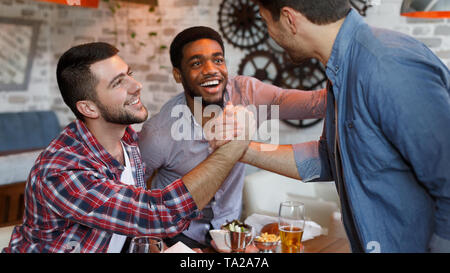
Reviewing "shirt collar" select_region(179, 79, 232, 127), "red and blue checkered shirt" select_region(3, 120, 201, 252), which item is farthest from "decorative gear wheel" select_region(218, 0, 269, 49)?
"red and blue checkered shirt" select_region(3, 120, 201, 252)

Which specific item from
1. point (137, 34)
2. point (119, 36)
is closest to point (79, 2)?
point (137, 34)

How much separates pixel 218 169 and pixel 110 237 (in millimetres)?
467

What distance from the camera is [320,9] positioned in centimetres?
124

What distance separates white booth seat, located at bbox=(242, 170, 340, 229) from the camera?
106 inches

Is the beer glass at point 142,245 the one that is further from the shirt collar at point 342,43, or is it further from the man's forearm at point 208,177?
the shirt collar at point 342,43

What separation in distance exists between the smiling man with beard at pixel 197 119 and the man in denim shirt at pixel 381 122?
84 centimetres

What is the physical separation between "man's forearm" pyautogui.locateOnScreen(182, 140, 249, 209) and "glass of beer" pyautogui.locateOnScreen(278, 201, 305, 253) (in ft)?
0.83

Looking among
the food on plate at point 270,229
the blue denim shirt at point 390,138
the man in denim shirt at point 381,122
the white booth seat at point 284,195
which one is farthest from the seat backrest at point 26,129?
the blue denim shirt at point 390,138

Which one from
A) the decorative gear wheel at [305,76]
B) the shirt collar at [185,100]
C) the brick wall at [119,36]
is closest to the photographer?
the shirt collar at [185,100]

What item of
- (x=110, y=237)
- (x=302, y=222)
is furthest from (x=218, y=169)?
(x=110, y=237)

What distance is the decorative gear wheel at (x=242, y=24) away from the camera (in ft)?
12.7

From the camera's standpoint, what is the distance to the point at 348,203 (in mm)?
1279
